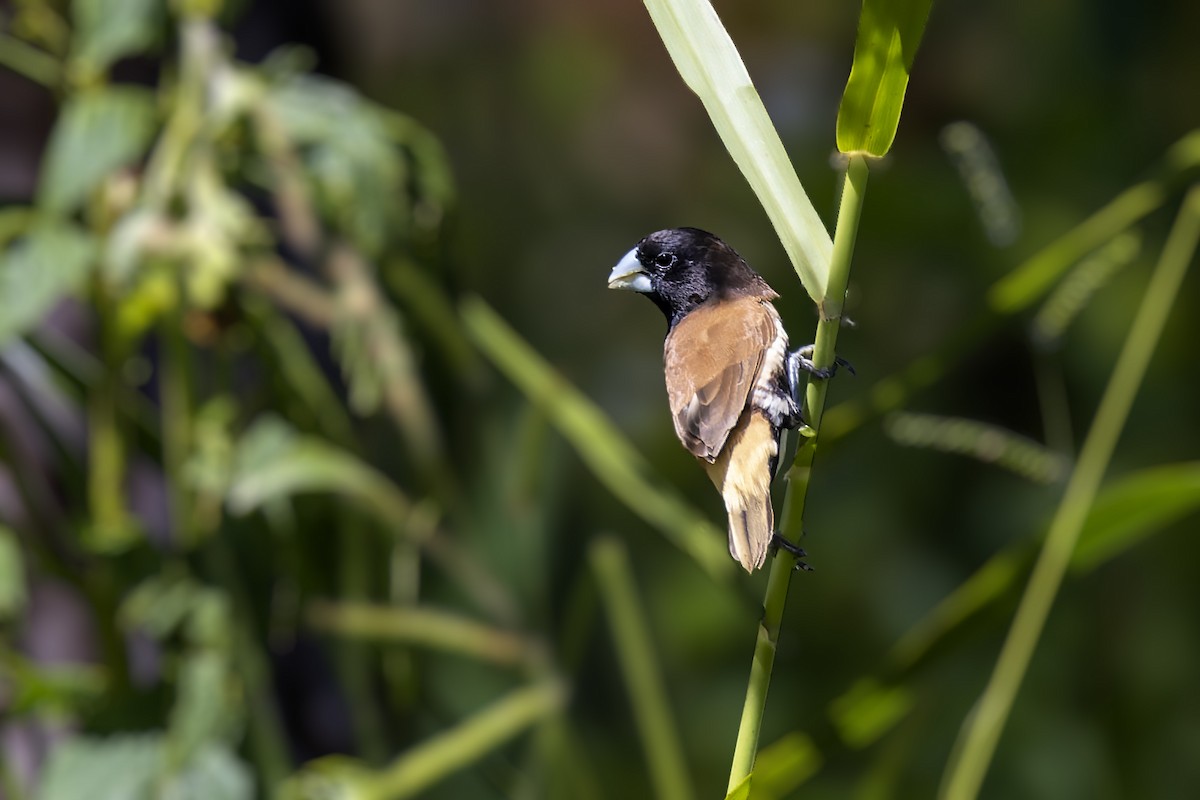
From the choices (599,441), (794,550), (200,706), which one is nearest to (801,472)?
(794,550)

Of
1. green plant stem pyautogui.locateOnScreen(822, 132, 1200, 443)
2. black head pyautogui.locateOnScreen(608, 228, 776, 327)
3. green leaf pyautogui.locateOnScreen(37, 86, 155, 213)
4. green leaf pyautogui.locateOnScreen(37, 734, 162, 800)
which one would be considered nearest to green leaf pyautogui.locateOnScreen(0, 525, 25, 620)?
green leaf pyautogui.locateOnScreen(37, 734, 162, 800)

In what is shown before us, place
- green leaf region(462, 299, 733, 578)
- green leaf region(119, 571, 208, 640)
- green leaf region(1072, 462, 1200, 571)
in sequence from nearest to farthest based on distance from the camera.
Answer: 1. green leaf region(1072, 462, 1200, 571)
2. green leaf region(462, 299, 733, 578)
3. green leaf region(119, 571, 208, 640)

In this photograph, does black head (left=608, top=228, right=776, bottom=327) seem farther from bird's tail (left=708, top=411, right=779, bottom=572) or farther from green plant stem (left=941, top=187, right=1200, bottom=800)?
green plant stem (left=941, top=187, right=1200, bottom=800)

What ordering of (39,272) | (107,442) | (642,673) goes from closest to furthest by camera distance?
(39,272) → (107,442) → (642,673)

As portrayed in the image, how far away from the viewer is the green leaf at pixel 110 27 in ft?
2.52

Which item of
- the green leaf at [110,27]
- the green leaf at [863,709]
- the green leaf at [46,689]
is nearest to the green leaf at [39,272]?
the green leaf at [110,27]

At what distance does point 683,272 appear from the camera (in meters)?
0.23

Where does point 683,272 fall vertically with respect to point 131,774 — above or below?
above

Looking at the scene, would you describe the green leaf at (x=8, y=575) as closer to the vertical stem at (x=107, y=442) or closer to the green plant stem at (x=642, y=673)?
the vertical stem at (x=107, y=442)

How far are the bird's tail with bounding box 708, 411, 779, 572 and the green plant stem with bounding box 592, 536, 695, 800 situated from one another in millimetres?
618

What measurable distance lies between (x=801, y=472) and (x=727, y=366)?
5 cm

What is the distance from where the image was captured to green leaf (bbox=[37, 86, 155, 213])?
30.0 inches

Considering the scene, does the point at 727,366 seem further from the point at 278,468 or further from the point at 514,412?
the point at 514,412

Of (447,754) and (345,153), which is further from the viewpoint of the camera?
(447,754)
